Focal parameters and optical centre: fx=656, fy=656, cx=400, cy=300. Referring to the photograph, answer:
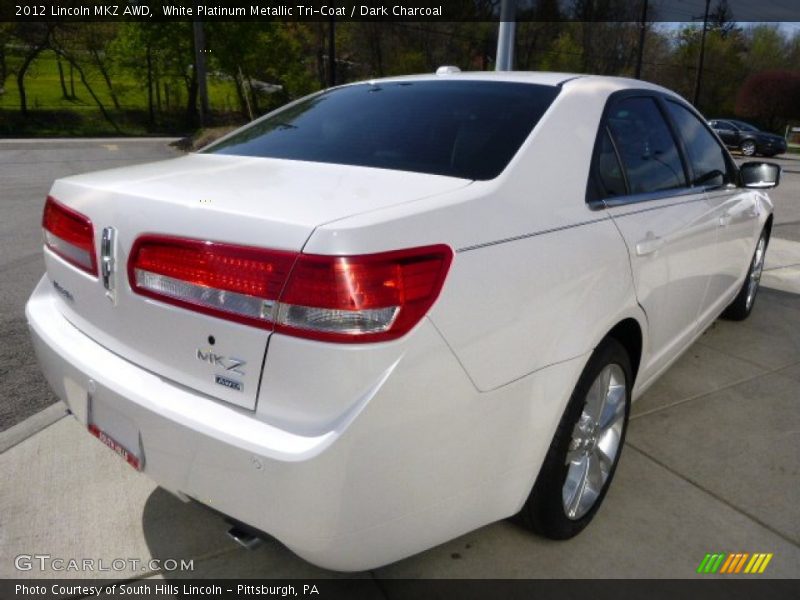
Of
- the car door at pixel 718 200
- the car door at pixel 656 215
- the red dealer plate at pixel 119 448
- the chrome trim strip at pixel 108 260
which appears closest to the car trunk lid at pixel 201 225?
the chrome trim strip at pixel 108 260

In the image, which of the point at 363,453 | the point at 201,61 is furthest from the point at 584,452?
the point at 201,61

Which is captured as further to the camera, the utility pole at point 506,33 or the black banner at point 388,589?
the utility pole at point 506,33

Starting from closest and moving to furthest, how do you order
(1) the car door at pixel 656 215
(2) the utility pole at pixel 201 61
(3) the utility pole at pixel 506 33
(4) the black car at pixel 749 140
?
(1) the car door at pixel 656 215, (3) the utility pole at pixel 506 33, (2) the utility pole at pixel 201 61, (4) the black car at pixel 749 140

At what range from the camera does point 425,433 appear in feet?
5.25

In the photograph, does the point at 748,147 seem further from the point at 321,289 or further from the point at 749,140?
the point at 321,289

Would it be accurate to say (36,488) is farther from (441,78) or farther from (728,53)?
(728,53)

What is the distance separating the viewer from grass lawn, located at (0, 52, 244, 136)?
96.6ft

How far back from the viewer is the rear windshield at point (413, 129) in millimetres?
2098

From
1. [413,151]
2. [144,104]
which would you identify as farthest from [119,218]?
[144,104]

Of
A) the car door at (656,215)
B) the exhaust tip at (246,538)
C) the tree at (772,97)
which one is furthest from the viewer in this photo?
the tree at (772,97)

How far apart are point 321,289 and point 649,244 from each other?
150 centimetres

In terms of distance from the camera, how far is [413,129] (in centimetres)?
237

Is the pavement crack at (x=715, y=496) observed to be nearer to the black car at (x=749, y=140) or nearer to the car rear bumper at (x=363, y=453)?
the car rear bumper at (x=363, y=453)

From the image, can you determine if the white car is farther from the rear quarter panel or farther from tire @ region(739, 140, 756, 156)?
tire @ region(739, 140, 756, 156)
